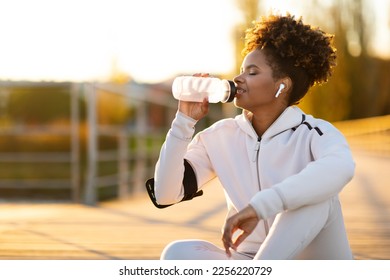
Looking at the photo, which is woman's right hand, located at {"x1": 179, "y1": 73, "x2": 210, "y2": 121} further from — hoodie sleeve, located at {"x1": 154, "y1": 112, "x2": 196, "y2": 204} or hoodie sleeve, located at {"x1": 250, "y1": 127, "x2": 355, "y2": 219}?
hoodie sleeve, located at {"x1": 250, "y1": 127, "x2": 355, "y2": 219}

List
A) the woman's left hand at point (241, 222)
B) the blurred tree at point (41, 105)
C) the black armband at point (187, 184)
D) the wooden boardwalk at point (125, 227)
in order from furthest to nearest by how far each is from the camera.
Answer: the blurred tree at point (41, 105)
the wooden boardwalk at point (125, 227)
the black armband at point (187, 184)
the woman's left hand at point (241, 222)

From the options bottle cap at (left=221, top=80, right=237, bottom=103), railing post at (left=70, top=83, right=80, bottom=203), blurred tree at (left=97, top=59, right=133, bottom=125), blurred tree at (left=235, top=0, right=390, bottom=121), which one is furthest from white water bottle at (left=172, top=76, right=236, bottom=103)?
blurred tree at (left=97, top=59, right=133, bottom=125)

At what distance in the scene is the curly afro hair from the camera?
2.02 metres

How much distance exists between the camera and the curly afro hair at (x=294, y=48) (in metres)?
2.02

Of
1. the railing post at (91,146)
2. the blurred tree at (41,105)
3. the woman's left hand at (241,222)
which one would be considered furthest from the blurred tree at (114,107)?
the woman's left hand at (241,222)

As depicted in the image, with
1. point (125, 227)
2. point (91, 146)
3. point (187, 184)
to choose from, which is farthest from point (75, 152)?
point (187, 184)

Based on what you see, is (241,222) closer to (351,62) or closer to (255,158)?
(255,158)

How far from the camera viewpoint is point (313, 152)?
1.88 meters

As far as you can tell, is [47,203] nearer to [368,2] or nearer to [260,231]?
[260,231]

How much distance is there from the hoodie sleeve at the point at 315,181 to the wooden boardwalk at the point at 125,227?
3.50 ft

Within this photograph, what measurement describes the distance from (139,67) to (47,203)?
9796 millimetres

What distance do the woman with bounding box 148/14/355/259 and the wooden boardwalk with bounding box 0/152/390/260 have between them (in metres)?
0.86

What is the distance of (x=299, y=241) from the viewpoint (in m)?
1.72

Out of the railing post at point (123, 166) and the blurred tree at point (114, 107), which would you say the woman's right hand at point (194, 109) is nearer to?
the railing post at point (123, 166)
